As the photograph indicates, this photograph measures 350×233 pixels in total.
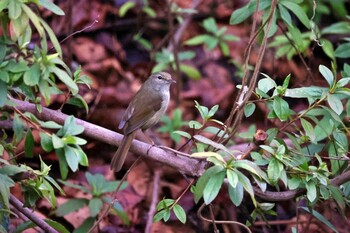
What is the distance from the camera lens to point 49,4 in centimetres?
305

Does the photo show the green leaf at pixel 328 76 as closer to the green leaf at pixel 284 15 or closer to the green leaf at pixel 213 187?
the green leaf at pixel 284 15

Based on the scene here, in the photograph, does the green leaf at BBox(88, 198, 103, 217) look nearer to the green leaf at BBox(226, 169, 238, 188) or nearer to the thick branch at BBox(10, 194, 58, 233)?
the thick branch at BBox(10, 194, 58, 233)

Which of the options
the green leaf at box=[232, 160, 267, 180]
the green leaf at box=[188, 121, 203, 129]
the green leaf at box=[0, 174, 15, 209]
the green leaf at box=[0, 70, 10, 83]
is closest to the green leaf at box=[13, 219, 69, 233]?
the green leaf at box=[0, 174, 15, 209]

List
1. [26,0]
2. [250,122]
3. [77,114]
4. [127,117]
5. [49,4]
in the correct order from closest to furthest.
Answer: [26,0], [49,4], [127,117], [77,114], [250,122]

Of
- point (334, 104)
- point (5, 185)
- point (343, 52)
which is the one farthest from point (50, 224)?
point (343, 52)

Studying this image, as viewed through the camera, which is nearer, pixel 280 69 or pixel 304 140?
pixel 304 140

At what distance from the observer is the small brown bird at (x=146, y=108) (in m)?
4.21

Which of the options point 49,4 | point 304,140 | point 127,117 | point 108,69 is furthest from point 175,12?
point 49,4

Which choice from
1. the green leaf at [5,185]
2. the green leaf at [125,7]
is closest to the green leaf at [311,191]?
the green leaf at [5,185]

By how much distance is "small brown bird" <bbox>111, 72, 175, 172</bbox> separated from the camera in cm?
421

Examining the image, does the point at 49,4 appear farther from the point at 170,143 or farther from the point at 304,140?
the point at 170,143

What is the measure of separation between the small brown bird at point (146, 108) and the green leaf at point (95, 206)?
0.32 meters

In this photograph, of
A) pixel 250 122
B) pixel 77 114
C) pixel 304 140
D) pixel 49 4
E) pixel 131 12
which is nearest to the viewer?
pixel 49 4

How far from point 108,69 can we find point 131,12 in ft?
2.52
